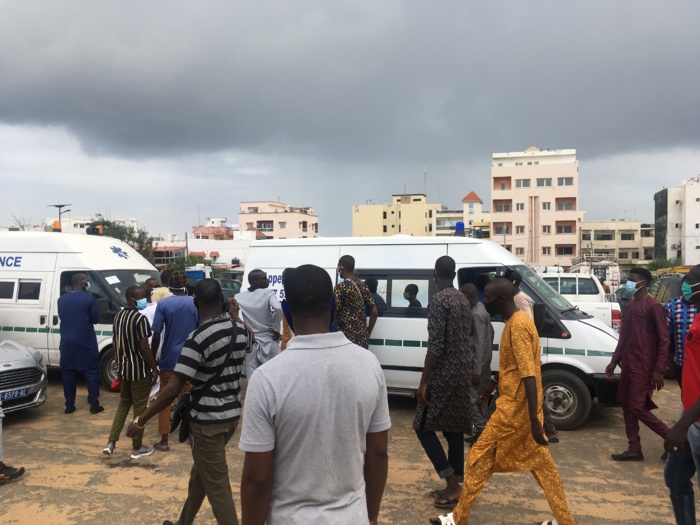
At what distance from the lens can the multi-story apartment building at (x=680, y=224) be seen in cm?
7375

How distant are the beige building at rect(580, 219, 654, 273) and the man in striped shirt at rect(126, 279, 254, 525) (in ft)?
280

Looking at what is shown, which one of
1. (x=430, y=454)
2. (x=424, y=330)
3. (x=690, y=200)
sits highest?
(x=690, y=200)

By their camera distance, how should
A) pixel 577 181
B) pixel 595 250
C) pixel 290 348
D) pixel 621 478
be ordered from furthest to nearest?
pixel 595 250 < pixel 577 181 < pixel 621 478 < pixel 290 348

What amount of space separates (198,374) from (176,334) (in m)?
2.55

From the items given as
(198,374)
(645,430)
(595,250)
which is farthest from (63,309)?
(595,250)

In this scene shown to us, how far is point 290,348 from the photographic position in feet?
6.51

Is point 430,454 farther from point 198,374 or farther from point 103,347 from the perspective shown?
point 103,347

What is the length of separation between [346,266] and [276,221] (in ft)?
276

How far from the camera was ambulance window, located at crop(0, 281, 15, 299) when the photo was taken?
29.9 feet

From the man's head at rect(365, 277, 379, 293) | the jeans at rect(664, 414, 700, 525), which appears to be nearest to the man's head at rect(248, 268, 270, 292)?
the man's head at rect(365, 277, 379, 293)

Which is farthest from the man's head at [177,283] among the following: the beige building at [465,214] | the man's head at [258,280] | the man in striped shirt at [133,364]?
the beige building at [465,214]

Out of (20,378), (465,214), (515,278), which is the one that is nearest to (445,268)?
(515,278)

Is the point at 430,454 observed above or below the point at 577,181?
below

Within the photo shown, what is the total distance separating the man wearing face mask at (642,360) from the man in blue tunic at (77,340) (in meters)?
6.52
